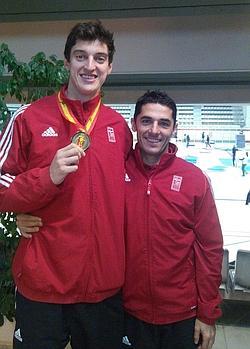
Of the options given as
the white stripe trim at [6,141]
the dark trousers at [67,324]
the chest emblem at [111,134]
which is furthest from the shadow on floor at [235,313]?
the white stripe trim at [6,141]

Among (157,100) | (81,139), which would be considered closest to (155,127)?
(157,100)

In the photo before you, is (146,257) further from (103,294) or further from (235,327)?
(235,327)

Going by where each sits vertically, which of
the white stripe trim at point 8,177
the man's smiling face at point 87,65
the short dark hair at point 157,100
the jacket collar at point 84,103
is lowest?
the white stripe trim at point 8,177

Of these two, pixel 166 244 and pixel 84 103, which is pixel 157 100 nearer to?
pixel 84 103

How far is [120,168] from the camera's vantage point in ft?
4.75

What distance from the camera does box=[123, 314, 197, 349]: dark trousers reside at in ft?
5.04

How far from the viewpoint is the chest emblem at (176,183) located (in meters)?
1.54

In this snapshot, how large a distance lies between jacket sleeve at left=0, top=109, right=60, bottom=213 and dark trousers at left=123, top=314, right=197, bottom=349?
0.74 metres

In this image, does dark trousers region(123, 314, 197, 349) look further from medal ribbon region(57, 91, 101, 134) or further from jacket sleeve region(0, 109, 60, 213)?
medal ribbon region(57, 91, 101, 134)

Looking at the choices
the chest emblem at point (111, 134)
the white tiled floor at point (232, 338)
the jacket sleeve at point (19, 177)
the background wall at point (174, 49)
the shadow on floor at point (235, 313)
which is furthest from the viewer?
the shadow on floor at point (235, 313)

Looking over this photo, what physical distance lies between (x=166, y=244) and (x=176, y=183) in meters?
0.27

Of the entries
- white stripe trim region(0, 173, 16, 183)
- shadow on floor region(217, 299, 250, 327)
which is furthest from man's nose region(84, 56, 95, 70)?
shadow on floor region(217, 299, 250, 327)

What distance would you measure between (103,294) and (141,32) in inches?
94.5

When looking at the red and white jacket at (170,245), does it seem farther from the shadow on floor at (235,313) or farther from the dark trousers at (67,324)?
the shadow on floor at (235,313)
